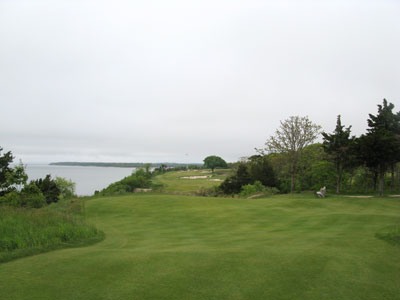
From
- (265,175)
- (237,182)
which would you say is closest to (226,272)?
(265,175)

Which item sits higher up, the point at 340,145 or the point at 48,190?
the point at 340,145

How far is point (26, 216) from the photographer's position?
35.7 feet

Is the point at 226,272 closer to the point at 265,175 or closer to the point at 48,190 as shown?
the point at 265,175

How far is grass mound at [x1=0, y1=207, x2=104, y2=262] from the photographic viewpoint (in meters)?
8.31

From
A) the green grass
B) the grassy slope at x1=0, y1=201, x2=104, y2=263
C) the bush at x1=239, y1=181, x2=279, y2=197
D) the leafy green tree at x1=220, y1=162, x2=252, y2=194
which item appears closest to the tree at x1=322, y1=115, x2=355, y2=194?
the bush at x1=239, y1=181, x2=279, y2=197

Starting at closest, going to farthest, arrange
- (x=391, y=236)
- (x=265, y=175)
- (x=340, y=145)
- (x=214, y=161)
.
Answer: (x=391, y=236) < (x=340, y=145) < (x=265, y=175) < (x=214, y=161)

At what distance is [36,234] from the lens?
9203 mm

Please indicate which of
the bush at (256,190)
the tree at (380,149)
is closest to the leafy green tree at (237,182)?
the bush at (256,190)

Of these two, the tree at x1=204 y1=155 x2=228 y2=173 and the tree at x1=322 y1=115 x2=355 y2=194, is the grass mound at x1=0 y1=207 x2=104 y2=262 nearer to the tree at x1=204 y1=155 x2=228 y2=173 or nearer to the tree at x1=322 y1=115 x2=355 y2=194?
the tree at x1=322 y1=115 x2=355 y2=194

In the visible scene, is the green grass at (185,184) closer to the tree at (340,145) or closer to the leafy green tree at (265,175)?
the leafy green tree at (265,175)

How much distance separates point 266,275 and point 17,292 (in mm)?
4898

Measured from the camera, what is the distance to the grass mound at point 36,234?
327 inches

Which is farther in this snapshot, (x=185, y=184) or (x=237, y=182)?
(x=185, y=184)

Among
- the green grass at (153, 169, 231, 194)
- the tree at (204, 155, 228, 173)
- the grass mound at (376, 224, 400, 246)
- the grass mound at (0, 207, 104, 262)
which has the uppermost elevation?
the tree at (204, 155, 228, 173)
